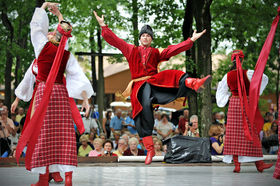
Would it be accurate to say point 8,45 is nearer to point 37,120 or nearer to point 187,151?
point 187,151

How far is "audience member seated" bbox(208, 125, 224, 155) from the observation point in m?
8.27

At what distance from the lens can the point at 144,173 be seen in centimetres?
645

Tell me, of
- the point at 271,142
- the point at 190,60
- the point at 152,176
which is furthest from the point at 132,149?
the point at 271,142

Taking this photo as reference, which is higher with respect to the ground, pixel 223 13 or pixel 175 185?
pixel 223 13

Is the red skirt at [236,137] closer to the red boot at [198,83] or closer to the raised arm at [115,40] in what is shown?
the red boot at [198,83]

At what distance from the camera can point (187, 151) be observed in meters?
8.01

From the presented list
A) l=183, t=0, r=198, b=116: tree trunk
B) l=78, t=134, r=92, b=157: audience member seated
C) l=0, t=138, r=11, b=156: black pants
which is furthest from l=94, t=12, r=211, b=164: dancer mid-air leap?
l=183, t=0, r=198, b=116: tree trunk

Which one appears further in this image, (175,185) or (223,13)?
(223,13)

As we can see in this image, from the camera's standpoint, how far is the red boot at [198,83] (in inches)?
213

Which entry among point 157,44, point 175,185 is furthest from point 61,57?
point 157,44

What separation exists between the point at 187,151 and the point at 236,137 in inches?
49.3

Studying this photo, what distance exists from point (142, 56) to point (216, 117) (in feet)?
21.0

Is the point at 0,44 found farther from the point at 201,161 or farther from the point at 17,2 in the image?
the point at 201,161

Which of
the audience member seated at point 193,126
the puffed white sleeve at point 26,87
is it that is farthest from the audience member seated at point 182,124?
the puffed white sleeve at point 26,87
